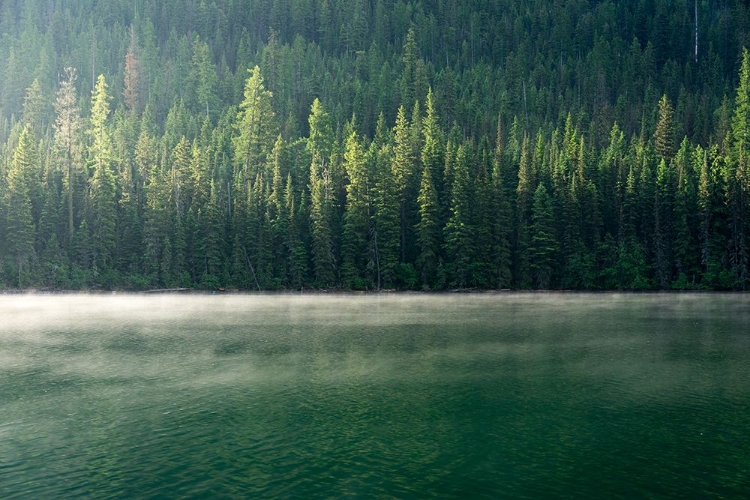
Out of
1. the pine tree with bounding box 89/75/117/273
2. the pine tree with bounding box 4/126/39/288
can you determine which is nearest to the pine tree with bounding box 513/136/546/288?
the pine tree with bounding box 89/75/117/273

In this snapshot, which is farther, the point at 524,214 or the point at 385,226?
the point at 524,214

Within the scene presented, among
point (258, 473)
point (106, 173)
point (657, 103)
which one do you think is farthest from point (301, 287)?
point (657, 103)

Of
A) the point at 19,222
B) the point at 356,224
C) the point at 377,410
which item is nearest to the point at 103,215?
the point at 19,222

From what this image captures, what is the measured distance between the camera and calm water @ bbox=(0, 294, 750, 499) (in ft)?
85.3

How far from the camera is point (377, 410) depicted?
35875 millimetres

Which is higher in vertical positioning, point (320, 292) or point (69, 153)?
point (69, 153)

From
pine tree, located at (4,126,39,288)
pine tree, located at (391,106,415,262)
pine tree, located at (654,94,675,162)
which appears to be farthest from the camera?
pine tree, located at (654,94,675,162)

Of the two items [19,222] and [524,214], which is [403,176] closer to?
[524,214]

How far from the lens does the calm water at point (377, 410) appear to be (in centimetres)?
2600

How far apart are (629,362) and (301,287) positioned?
77.7m

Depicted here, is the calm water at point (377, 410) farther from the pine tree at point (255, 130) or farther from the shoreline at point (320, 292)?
the pine tree at point (255, 130)

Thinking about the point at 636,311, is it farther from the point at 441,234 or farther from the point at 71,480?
the point at 71,480

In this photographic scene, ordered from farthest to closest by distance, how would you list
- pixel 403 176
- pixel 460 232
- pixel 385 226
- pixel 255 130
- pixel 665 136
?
pixel 665 136, pixel 255 130, pixel 403 176, pixel 385 226, pixel 460 232

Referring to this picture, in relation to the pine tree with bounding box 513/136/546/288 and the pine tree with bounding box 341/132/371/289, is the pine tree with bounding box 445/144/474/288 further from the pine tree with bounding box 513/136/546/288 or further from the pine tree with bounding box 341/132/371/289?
the pine tree with bounding box 341/132/371/289
